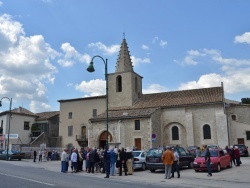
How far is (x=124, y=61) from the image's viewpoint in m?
45.4

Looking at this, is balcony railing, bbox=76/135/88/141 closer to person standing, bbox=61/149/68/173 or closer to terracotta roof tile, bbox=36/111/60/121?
terracotta roof tile, bbox=36/111/60/121

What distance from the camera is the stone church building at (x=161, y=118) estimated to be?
3672 centimetres

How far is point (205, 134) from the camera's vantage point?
37.5 m

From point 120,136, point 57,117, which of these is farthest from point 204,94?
point 57,117

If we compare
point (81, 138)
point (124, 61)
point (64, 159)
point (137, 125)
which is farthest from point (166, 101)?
point (64, 159)

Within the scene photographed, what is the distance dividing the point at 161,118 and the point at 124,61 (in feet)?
38.7

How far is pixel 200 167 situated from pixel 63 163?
30.8 feet

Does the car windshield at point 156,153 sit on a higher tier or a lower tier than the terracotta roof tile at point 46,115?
lower

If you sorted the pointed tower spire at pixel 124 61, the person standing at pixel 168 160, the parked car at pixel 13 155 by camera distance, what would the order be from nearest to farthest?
the person standing at pixel 168 160 → the parked car at pixel 13 155 → the pointed tower spire at pixel 124 61

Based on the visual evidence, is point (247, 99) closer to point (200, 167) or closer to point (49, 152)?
point (49, 152)

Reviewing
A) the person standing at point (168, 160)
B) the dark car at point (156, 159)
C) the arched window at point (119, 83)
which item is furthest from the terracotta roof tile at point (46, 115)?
the person standing at point (168, 160)

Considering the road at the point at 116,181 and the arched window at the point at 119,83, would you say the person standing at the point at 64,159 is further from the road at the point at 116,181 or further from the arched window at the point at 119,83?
the arched window at the point at 119,83

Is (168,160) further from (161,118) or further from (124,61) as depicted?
(124,61)

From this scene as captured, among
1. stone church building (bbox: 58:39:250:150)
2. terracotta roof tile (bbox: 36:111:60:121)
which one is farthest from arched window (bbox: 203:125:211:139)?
terracotta roof tile (bbox: 36:111:60:121)
